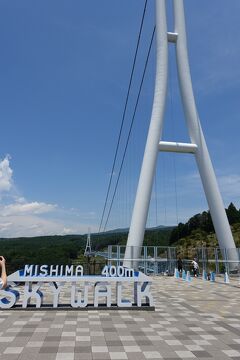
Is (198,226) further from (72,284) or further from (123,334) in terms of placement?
(123,334)

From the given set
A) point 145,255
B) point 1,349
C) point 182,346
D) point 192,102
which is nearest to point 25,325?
point 1,349

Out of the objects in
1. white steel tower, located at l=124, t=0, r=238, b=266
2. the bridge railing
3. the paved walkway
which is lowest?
the paved walkway

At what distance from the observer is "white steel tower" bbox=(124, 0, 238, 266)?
717 inches

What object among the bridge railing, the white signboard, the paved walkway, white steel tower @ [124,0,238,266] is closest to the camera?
the paved walkway

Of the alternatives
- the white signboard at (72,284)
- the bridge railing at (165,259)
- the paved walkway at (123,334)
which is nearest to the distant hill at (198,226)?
the bridge railing at (165,259)

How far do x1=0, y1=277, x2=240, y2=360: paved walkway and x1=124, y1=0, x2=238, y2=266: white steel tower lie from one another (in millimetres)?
9771

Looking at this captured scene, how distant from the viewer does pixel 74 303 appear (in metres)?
7.91

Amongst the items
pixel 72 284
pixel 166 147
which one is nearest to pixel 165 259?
pixel 166 147

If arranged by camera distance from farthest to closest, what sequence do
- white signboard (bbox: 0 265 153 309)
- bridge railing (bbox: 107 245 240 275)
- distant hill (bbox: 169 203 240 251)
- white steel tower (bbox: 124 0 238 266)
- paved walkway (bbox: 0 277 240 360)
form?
distant hill (bbox: 169 203 240 251), white steel tower (bbox: 124 0 238 266), bridge railing (bbox: 107 245 240 275), white signboard (bbox: 0 265 153 309), paved walkway (bbox: 0 277 240 360)

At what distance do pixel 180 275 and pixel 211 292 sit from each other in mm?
6762

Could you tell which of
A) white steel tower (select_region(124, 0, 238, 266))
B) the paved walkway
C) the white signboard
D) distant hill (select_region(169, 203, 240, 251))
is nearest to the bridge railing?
white steel tower (select_region(124, 0, 238, 266))

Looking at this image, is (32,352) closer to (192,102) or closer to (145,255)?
(145,255)

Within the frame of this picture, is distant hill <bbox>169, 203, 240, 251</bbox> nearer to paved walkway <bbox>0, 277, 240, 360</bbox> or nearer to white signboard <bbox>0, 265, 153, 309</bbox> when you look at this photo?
white signboard <bbox>0, 265, 153, 309</bbox>

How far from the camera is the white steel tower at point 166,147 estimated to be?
59.8ft
